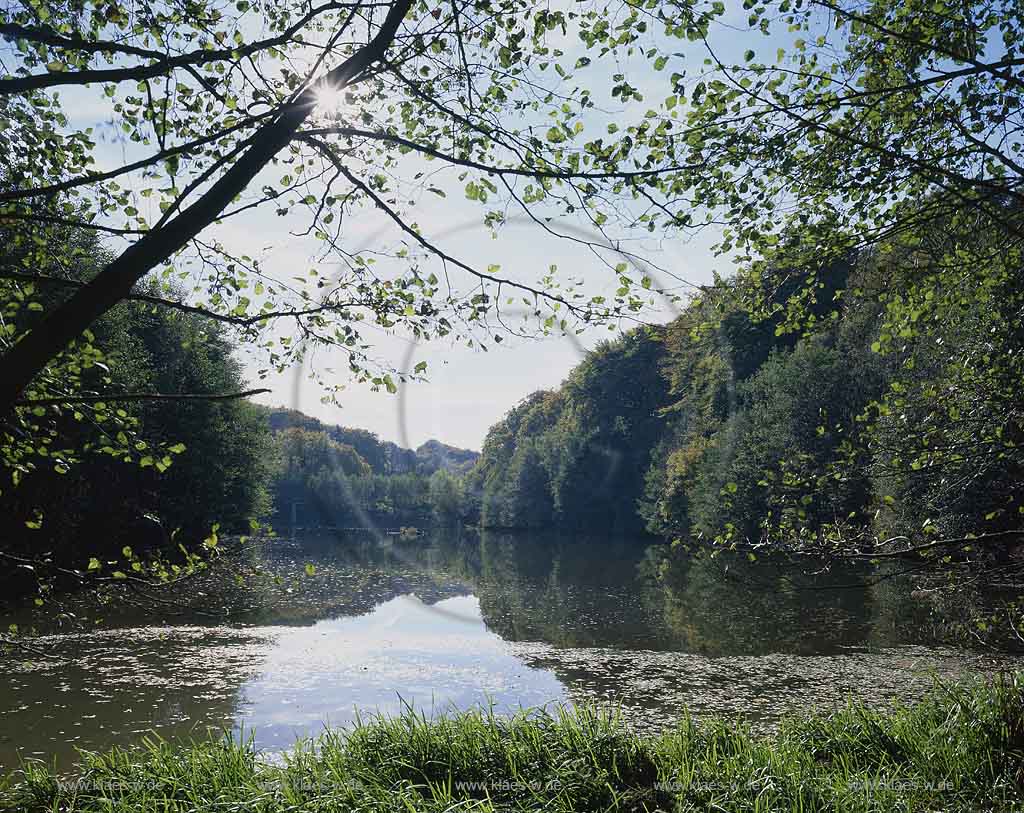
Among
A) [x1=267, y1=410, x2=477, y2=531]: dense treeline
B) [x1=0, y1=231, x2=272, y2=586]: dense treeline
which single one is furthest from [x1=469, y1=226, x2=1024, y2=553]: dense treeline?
[x1=0, y1=231, x2=272, y2=586]: dense treeline

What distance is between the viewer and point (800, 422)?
28734 millimetres

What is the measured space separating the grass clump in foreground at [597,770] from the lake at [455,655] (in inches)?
43.5

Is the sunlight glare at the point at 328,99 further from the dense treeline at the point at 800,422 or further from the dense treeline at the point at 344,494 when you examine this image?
the dense treeline at the point at 344,494

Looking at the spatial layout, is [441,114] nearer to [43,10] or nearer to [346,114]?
[346,114]

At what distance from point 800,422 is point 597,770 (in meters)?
26.3

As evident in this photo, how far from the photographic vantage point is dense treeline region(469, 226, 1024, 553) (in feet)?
17.8

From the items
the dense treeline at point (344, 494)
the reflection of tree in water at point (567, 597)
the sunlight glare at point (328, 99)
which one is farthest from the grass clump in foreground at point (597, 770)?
the dense treeline at point (344, 494)

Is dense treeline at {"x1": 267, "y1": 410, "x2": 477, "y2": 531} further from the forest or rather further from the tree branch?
the tree branch

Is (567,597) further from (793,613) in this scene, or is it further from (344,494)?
(344,494)

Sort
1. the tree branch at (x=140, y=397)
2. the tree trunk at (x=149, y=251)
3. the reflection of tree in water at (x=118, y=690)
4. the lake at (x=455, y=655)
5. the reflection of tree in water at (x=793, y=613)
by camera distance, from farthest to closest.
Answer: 1. the reflection of tree in water at (x=793, y=613)
2. the lake at (x=455, y=655)
3. the reflection of tree in water at (x=118, y=690)
4. the tree branch at (x=140, y=397)
5. the tree trunk at (x=149, y=251)

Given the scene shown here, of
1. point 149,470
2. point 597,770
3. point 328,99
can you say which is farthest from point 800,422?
point 328,99

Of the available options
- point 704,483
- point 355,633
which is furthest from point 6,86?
point 704,483

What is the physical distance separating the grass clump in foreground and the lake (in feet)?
3.62

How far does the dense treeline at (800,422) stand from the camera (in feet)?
17.8
